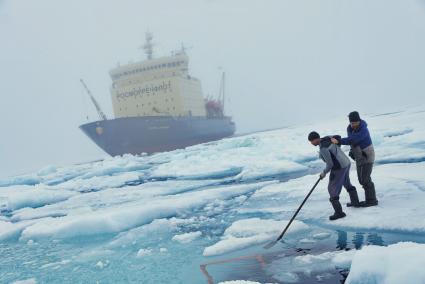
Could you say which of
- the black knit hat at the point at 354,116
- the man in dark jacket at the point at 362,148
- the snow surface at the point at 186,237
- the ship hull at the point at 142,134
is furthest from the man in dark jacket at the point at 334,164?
the ship hull at the point at 142,134

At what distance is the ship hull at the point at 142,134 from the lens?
105ft

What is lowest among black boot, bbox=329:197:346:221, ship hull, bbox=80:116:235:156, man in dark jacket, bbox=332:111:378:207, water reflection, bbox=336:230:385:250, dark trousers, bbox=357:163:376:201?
water reflection, bbox=336:230:385:250

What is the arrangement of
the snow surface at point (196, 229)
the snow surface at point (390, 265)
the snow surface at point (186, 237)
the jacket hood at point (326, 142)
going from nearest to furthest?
the snow surface at point (390, 265) → the snow surface at point (196, 229) → the jacket hood at point (326, 142) → the snow surface at point (186, 237)

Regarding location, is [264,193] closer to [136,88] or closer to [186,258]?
[186,258]

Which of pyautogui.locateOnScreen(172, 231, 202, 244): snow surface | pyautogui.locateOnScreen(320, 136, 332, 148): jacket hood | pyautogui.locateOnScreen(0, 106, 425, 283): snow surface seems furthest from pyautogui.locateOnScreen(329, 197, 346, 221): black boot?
pyautogui.locateOnScreen(172, 231, 202, 244): snow surface

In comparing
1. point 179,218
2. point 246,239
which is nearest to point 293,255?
point 246,239

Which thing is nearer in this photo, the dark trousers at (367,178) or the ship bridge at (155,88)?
the dark trousers at (367,178)

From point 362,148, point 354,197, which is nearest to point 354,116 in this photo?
point 362,148

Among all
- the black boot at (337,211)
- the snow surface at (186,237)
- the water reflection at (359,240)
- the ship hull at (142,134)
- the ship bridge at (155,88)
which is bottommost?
the water reflection at (359,240)

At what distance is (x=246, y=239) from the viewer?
4.91 m

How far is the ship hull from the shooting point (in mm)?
31891

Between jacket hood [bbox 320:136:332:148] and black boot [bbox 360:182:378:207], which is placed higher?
jacket hood [bbox 320:136:332:148]

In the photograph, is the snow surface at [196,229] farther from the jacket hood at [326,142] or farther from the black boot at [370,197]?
the jacket hood at [326,142]

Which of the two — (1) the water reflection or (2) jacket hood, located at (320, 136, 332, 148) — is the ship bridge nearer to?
(2) jacket hood, located at (320, 136, 332, 148)
